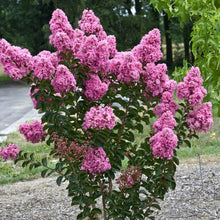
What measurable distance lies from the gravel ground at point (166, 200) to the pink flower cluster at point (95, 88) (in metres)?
1.65

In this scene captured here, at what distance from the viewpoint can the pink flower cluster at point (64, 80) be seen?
106 inches

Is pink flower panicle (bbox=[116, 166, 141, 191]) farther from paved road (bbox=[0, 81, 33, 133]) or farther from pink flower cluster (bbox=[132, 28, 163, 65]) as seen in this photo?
paved road (bbox=[0, 81, 33, 133])

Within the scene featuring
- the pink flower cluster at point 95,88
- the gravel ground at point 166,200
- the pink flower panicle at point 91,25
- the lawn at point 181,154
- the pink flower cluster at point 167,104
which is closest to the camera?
the pink flower cluster at point 95,88

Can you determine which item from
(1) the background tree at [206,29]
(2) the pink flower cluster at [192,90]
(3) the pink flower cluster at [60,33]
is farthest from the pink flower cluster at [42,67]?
(1) the background tree at [206,29]

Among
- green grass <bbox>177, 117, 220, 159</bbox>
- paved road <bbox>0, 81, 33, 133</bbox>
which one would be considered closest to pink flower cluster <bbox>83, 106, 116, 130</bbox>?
green grass <bbox>177, 117, 220, 159</bbox>

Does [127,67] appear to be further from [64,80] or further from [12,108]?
[12,108]

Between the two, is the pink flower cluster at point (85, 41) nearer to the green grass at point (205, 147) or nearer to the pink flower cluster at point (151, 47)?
the pink flower cluster at point (151, 47)

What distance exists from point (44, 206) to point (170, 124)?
230 centimetres

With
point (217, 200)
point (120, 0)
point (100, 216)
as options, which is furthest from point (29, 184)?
point (120, 0)

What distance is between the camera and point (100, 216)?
4.23 metres

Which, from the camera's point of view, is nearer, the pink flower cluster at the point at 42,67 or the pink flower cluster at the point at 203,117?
the pink flower cluster at the point at 42,67

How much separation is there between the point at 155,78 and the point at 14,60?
0.97 meters

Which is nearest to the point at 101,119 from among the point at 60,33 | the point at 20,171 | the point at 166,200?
the point at 60,33

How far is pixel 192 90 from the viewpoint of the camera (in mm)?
2984
